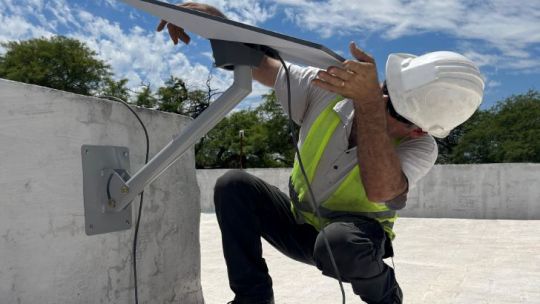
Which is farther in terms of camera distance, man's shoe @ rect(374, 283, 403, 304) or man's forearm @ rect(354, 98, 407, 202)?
man's shoe @ rect(374, 283, 403, 304)

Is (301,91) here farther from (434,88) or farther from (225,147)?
(225,147)

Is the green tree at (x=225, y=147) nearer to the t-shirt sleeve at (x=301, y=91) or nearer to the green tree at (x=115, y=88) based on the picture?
the green tree at (x=115, y=88)

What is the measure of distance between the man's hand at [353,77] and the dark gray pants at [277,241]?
1.53 ft

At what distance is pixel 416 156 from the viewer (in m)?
1.75

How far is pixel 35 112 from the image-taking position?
154 centimetres

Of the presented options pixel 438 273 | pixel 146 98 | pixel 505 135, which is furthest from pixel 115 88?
pixel 438 273

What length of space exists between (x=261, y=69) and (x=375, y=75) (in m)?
0.63

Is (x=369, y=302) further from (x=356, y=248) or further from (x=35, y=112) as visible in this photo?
(x=35, y=112)

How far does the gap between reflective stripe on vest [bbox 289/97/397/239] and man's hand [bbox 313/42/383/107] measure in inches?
17.8

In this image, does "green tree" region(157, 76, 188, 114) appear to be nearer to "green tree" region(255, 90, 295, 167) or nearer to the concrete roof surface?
"green tree" region(255, 90, 295, 167)

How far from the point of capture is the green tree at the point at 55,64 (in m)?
25.8

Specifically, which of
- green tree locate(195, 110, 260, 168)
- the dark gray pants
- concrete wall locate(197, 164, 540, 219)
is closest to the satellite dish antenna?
the dark gray pants

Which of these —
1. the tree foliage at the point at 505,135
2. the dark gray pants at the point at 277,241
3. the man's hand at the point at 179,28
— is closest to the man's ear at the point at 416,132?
the dark gray pants at the point at 277,241

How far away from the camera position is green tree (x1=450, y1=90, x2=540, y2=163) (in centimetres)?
2505
